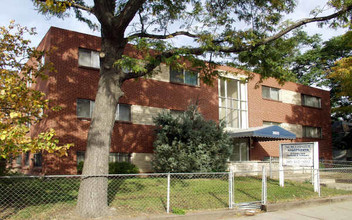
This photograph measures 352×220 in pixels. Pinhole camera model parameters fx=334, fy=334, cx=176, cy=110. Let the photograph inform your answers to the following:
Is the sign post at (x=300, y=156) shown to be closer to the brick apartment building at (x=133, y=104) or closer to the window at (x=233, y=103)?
the brick apartment building at (x=133, y=104)

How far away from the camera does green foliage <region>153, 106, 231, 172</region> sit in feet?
47.6

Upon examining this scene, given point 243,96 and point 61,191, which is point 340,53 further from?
point 61,191

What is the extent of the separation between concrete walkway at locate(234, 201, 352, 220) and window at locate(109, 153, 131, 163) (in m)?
9.13

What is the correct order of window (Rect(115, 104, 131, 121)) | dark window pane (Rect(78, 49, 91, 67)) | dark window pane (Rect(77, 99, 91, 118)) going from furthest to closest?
window (Rect(115, 104, 131, 121)), dark window pane (Rect(78, 49, 91, 67)), dark window pane (Rect(77, 99, 91, 118))

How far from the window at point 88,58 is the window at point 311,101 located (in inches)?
684

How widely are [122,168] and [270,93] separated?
43.7 ft

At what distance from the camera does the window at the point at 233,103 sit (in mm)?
21750

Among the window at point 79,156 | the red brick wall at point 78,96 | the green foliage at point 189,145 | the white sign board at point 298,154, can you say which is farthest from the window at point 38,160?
the white sign board at point 298,154

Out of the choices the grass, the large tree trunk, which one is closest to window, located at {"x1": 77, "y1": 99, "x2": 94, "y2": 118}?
the grass

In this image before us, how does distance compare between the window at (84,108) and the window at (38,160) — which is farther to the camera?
the window at (84,108)

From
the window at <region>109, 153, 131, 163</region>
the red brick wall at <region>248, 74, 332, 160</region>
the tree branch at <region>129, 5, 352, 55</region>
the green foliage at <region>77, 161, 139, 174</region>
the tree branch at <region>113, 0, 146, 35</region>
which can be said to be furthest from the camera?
the red brick wall at <region>248, 74, 332, 160</region>

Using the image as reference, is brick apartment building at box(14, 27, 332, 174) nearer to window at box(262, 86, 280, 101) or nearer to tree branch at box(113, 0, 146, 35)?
window at box(262, 86, 280, 101)

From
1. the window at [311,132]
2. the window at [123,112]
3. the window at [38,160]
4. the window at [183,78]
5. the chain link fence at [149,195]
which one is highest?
the window at [183,78]

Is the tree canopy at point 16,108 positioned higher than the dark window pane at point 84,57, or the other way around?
the dark window pane at point 84,57
